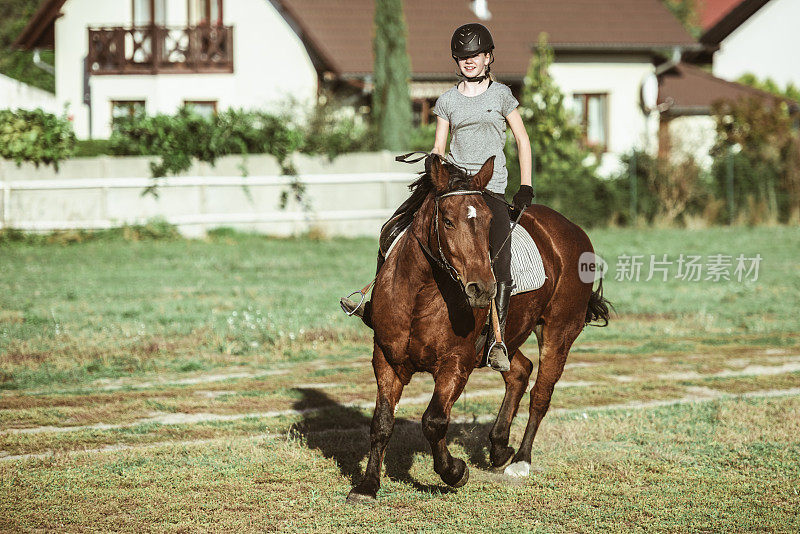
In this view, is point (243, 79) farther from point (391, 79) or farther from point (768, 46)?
point (768, 46)

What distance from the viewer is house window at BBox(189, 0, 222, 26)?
3406cm

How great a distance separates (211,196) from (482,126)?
19001 millimetres

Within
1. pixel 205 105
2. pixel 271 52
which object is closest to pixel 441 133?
pixel 271 52

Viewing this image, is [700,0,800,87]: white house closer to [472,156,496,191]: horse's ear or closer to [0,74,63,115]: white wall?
[0,74,63,115]: white wall

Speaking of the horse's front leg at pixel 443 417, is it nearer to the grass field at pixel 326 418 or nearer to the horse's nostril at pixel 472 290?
the grass field at pixel 326 418

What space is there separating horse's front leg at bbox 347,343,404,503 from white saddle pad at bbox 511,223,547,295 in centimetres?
110

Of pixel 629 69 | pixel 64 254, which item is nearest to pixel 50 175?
pixel 64 254

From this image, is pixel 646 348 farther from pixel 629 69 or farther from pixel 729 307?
pixel 629 69

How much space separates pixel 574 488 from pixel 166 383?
5.44 meters

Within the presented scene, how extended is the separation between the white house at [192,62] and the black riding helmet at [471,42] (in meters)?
26.4

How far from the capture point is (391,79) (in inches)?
1085

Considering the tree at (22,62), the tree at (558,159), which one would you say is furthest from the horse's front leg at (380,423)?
the tree at (22,62)

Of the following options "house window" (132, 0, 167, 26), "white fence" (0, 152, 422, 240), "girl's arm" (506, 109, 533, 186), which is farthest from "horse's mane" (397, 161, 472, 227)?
"house window" (132, 0, 167, 26)

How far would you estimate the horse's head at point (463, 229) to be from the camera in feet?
19.0
